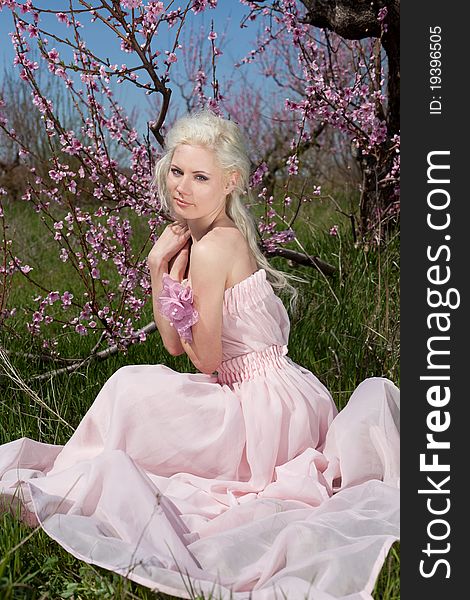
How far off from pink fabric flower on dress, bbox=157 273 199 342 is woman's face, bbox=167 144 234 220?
0.23m

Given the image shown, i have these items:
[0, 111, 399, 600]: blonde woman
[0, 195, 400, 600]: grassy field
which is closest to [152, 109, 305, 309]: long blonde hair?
A: [0, 111, 399, 600]: blonde woman

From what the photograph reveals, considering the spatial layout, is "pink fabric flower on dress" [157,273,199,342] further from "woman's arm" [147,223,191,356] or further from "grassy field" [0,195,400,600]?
"grassy field" [0,195,400,600]

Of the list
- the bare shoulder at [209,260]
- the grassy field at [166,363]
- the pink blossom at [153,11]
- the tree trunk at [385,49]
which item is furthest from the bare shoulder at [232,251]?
the tree trunk at [385,49]

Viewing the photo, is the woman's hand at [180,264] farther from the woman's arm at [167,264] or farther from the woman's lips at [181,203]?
the woman's lips at [181,203]

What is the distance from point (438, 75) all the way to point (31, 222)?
706cm

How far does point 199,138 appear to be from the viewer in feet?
8.26

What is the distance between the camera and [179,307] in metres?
2.42

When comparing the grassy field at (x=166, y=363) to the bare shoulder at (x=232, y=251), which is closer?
the grassy field at (x=166, y=363)

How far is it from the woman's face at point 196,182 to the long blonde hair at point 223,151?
1.0 inches

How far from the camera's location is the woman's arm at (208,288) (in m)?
2.44

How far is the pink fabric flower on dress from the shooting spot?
2.42 m

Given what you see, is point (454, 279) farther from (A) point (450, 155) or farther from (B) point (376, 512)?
(B) point (376, 512)

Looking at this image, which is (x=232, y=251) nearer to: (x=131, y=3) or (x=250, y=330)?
(x=250, y=330)

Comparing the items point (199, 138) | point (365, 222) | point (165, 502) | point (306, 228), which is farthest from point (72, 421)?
point (306, 228)
